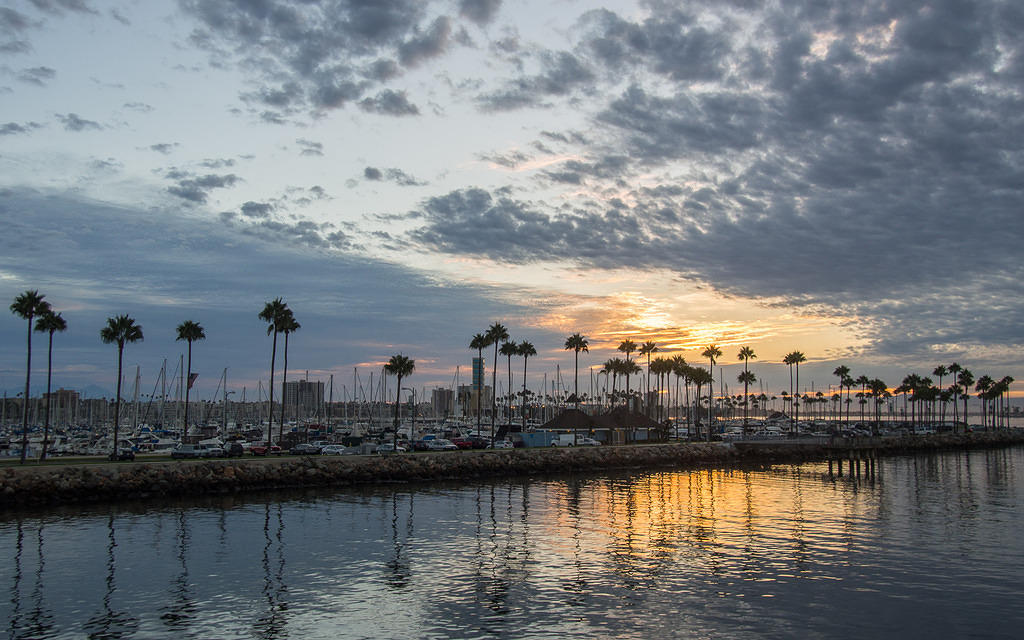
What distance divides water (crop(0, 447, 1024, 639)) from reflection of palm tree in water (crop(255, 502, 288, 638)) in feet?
0.38

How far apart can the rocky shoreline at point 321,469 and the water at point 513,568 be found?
451 centimetres

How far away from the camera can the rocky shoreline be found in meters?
54.8

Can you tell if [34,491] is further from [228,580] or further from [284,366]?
[284,366]

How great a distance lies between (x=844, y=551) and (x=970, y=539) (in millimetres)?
9064

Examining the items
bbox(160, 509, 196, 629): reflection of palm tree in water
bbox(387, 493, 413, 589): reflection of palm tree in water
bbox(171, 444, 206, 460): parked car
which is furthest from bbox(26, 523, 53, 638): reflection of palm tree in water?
bbox(171, 444, 206, 460): parked car

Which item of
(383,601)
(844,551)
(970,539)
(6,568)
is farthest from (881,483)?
(6,568)

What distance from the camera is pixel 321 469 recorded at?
228ft

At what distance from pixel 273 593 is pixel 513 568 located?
10.5 m

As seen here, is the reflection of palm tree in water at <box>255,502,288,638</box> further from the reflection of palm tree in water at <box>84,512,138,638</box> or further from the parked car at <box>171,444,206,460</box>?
the parked car at <box>171,444,206,460</box>

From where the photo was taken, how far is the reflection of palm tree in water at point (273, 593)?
2447 centimetres

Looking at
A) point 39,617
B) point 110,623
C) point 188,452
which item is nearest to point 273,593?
point 110,623

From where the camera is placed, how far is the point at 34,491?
53.3 meters

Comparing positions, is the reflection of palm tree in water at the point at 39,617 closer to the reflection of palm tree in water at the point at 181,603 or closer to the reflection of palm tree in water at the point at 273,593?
the reflection of palm tree in water at the point at 181,603

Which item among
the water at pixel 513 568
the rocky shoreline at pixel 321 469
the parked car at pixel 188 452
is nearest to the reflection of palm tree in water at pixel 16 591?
the water at pixel 513 568
